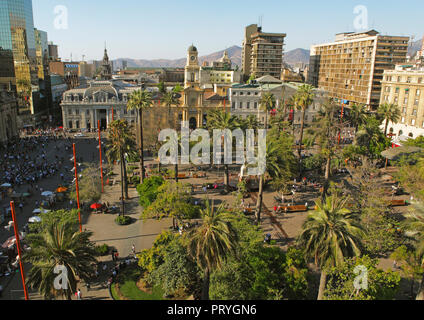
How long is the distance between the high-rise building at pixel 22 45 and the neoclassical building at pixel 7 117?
22.9 meters

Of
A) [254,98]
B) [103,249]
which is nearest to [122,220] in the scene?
[103,249]

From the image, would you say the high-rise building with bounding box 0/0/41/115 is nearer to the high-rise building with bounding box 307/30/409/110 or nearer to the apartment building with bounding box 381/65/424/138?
the high-rise building with bounding box 307/30/409/110

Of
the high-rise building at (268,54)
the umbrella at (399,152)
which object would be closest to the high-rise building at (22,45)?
the high-rise building at (268,54)

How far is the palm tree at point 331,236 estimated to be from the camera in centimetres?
1842

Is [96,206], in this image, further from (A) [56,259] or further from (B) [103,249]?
(A) [56,259]

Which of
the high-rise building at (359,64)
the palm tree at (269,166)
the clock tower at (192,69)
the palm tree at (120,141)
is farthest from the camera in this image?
the clock tower at (192,69)

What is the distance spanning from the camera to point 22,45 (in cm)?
9706

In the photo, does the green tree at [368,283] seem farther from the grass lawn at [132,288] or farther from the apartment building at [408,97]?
the apartment building at [408,97]

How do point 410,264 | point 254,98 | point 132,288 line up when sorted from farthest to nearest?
point 254,98
point 132,288
point 410,264

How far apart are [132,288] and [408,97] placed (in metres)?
72.4

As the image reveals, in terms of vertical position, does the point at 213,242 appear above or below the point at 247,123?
below
